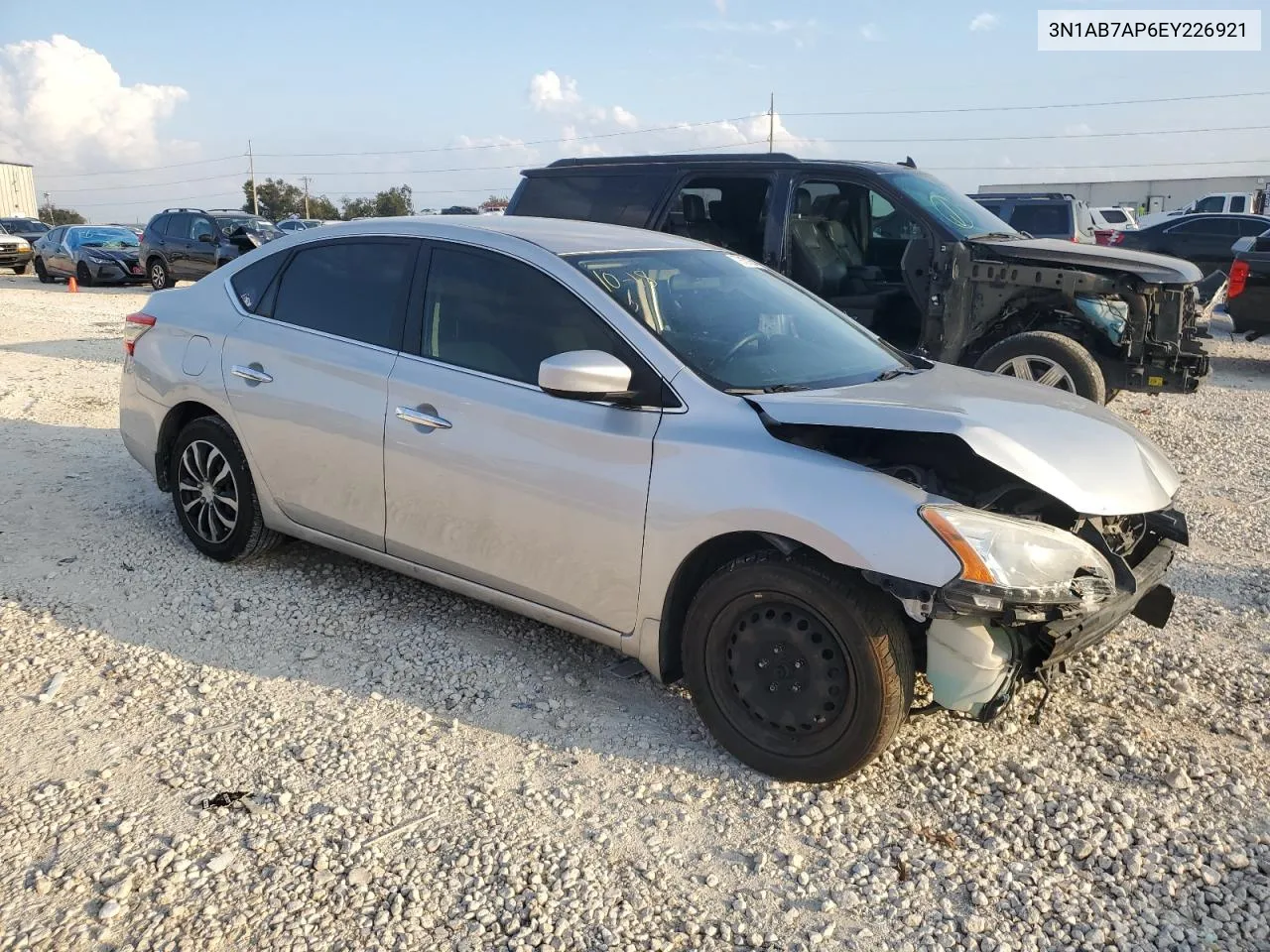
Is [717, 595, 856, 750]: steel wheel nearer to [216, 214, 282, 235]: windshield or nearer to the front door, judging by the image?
the front door

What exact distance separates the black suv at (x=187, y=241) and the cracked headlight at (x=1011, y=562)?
744 inches

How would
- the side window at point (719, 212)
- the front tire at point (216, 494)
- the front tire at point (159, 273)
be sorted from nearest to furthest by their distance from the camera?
the front tire at point (216, 494)
the side window at point (719, 212)
the front tire at point (159, 273)

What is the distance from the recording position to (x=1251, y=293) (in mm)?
11938

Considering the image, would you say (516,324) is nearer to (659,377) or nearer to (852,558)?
(659,377)

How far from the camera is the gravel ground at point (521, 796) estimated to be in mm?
2643

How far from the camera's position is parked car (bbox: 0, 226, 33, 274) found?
2695 centimetres

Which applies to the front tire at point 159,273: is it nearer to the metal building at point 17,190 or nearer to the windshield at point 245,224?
the windshield at point 245,224

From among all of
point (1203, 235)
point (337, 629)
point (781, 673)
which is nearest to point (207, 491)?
point (337, 629)

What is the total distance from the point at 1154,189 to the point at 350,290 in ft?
198

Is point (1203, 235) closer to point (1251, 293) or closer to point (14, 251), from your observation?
point (1251, 293)

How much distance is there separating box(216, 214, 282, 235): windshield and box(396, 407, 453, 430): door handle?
1718 cm

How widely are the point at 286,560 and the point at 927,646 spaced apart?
3.32 metres

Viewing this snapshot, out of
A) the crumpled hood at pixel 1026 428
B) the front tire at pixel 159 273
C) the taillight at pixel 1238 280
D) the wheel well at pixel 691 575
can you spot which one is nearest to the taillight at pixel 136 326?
the wheel well at pixel 691 575

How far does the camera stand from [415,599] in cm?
466
